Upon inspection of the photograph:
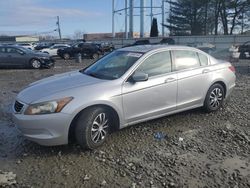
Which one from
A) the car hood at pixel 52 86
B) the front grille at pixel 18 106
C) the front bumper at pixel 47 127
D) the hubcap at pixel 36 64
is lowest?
the hubcap at pixel 36 64

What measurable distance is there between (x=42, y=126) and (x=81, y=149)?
29.2 inches

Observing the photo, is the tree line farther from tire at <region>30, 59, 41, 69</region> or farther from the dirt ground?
the dirt ground

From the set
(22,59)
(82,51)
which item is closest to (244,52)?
(82,51)

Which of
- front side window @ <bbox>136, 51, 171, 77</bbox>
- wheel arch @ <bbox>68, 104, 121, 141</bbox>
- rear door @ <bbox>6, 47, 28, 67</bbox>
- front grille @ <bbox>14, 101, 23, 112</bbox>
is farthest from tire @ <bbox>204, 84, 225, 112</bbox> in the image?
rear door @ <bbox>6, 47, 28, 67</bbox>

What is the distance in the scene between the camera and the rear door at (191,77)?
6.04 meters

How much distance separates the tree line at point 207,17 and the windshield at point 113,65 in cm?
5128

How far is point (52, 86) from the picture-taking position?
5113mm

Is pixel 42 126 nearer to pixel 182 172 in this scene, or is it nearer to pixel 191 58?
pixel 182 172

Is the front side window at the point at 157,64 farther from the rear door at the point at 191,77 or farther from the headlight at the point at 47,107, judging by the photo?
the headlight at the point at 47,107

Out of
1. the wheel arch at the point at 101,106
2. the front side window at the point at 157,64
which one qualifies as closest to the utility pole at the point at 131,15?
the front side window at the point at 157,64

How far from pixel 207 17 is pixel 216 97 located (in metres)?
53.3

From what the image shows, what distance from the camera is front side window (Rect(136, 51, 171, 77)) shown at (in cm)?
561

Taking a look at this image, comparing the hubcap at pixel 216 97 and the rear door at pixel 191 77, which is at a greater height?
the rear door at pixel 191 77

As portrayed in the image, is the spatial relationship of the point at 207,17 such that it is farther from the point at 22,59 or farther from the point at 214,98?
the point at 214,98
